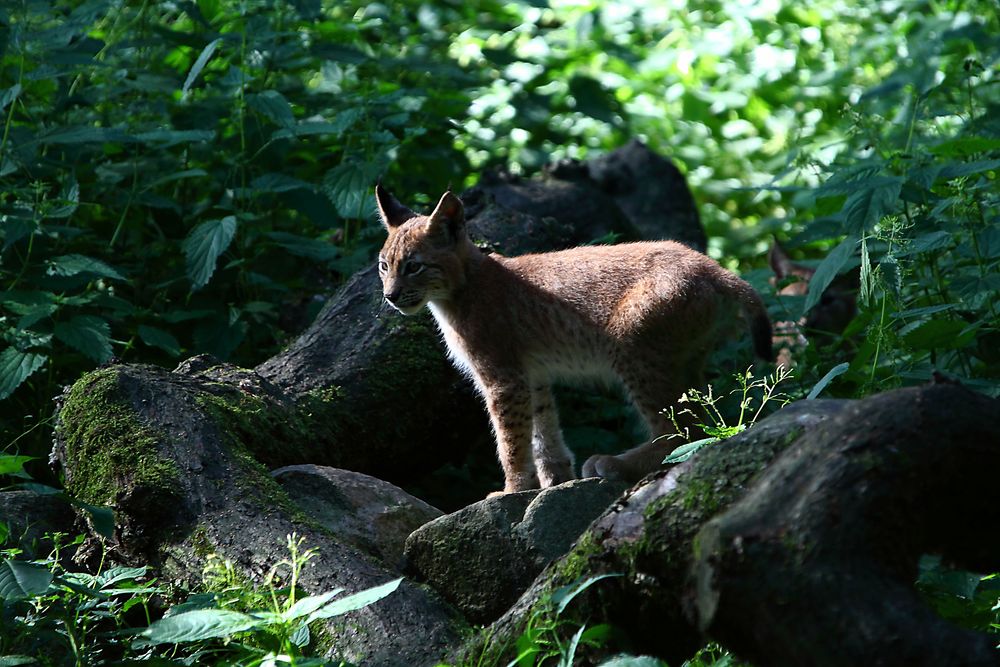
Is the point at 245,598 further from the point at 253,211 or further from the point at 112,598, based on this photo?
the point at 253,211

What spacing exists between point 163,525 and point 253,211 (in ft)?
10.7

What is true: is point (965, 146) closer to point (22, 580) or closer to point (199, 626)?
point (199, 626)

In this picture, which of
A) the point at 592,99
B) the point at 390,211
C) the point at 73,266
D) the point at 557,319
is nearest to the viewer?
the point at 557,319

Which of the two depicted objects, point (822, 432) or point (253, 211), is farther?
point (253, 211)

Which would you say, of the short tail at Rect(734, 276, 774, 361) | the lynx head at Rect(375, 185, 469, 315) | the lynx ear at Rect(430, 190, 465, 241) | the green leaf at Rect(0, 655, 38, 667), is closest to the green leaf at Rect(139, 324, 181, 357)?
the lynx head at Rect(375, 185, 469, 315)

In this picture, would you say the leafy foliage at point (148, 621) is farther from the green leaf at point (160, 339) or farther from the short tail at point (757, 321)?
the short tail at point (757, 321)

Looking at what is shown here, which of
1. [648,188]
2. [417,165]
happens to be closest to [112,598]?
[417,165]

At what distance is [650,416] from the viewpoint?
5281 millimetres

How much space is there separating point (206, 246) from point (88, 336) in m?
0.91

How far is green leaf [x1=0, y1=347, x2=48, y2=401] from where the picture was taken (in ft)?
17.5

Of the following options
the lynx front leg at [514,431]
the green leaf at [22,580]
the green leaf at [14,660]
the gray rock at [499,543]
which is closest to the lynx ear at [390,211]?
the lynx front leg at [514,431]

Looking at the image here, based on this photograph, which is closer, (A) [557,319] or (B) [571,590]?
(B) [571,590]

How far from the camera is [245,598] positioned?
12.3 ft

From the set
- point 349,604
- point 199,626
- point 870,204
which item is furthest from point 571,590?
point 870,204
